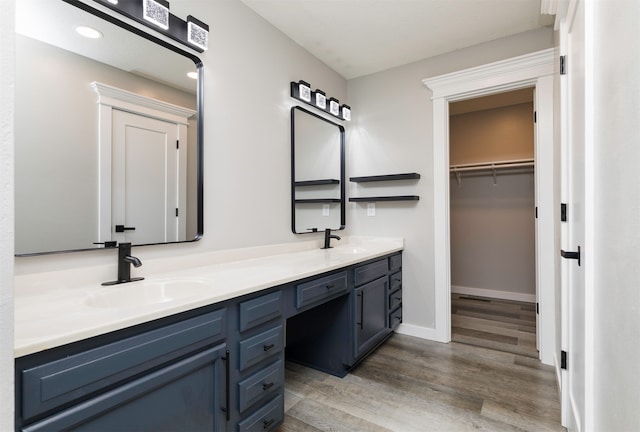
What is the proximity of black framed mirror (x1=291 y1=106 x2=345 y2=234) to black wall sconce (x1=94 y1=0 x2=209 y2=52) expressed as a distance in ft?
3.01

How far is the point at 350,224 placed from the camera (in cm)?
334

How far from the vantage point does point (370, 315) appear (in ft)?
8.03

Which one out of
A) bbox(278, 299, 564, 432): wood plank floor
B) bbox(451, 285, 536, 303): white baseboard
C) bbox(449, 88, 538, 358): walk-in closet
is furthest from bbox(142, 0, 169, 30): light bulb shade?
bbox(451, 285, 536, 303): white baseboard

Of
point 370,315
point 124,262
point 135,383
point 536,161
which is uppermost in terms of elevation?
point 536,161

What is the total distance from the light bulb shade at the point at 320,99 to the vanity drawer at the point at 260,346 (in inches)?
79.0

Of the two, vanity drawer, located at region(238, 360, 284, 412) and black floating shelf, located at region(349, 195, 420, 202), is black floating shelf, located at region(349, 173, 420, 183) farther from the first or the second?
vanity drawer, located at region(238, 360, 284, 412)

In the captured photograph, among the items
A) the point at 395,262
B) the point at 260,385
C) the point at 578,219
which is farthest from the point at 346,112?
the point at 260,385

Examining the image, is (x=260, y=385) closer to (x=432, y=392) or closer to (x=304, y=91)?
(x=432, y=392)

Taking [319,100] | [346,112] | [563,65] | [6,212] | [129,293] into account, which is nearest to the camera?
[6,212]

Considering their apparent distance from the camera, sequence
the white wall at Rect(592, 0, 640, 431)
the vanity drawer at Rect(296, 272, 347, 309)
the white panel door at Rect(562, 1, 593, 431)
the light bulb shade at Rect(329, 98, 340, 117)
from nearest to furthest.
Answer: the white wall at Rect(592, 0, 640, 431)
the white panel door at Rect(562, 1, 593, 431)
the vanity drawer at Rect(296, 272, 347, 309)
the light bulb shade at Rect(329, 98, 340, 117)

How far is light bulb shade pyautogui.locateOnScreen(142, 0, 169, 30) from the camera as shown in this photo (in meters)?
1.57

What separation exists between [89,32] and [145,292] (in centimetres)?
119

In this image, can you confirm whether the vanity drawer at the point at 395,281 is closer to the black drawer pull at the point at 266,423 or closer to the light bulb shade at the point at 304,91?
the black drawer pull at the point at 266,423

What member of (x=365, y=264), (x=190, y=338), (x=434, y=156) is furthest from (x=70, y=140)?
(x=434, y=156)
